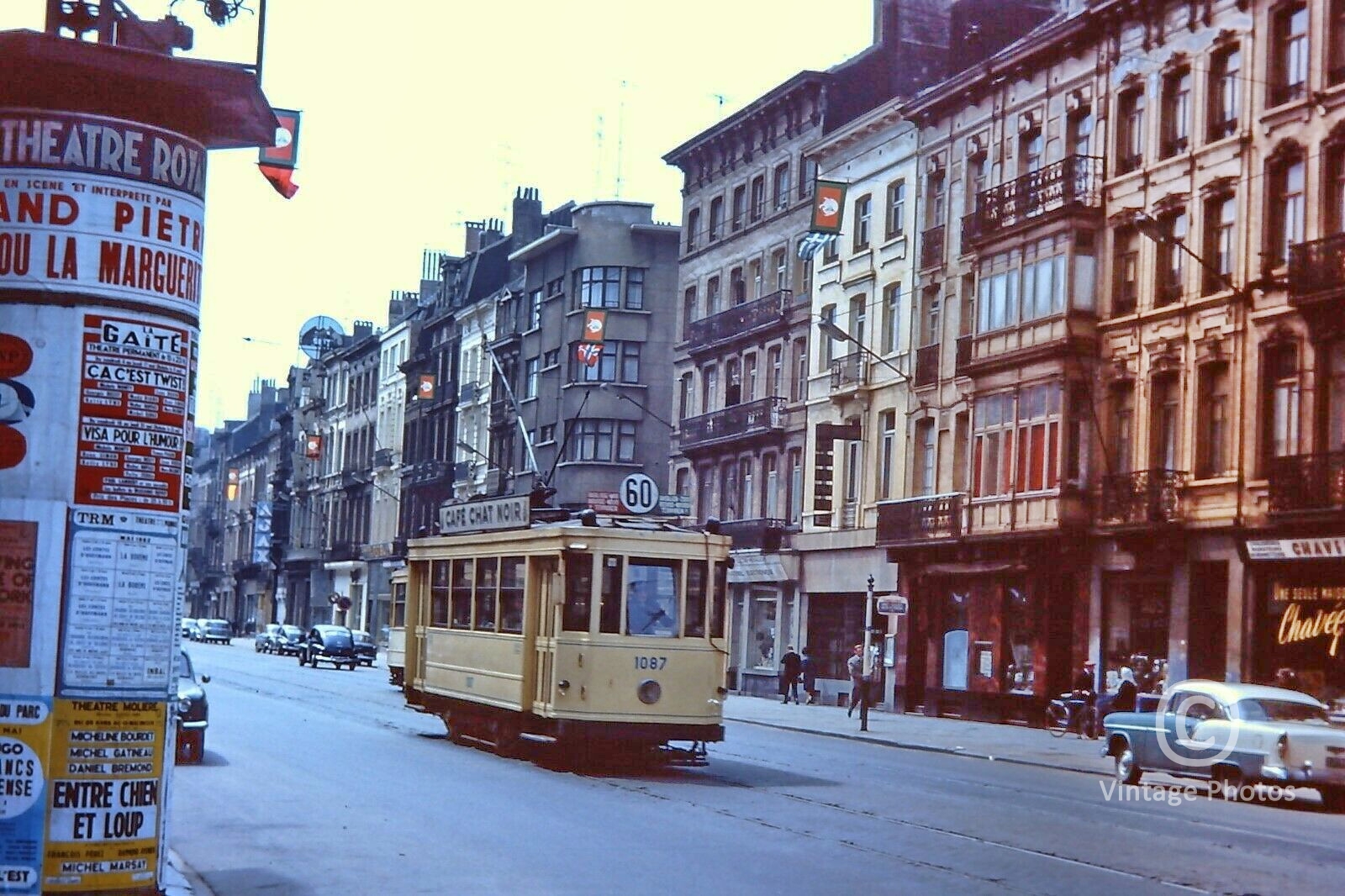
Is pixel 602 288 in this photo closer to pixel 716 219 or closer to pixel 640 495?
pixel 716 219

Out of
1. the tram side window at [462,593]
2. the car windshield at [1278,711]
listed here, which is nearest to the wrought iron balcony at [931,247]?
the tram side window at [462,593]

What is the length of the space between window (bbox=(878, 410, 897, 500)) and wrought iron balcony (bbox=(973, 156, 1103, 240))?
6.69 m

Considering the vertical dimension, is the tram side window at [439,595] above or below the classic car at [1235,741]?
above

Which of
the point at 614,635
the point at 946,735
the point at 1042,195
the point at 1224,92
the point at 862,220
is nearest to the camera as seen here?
the point at 614,635

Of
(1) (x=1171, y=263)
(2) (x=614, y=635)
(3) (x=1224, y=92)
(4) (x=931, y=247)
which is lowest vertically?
(2) (x=614, y=635)

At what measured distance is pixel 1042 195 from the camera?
4278 cm

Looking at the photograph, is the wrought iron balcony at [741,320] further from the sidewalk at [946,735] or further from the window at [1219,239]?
the window at [1219,239]

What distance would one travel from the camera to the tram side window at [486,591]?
26.0 meters

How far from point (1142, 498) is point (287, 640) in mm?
55989

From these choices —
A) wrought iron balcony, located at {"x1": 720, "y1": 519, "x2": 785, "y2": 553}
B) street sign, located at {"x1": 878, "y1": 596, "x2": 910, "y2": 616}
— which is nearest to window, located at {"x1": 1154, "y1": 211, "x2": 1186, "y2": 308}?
street sign, located at {"x1": 878, "y1": 596, "x2": 910, "y2": 616}

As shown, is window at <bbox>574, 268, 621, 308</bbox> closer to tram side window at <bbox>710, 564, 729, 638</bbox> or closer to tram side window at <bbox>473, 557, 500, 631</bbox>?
tram side window at <bbox>473, 557, 500, 631</bbox>

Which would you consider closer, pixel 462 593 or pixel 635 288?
pixel 462 593

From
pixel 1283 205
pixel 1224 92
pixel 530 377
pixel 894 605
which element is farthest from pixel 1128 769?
pixel 530 377

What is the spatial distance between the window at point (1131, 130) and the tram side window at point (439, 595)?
1927 centimetres
